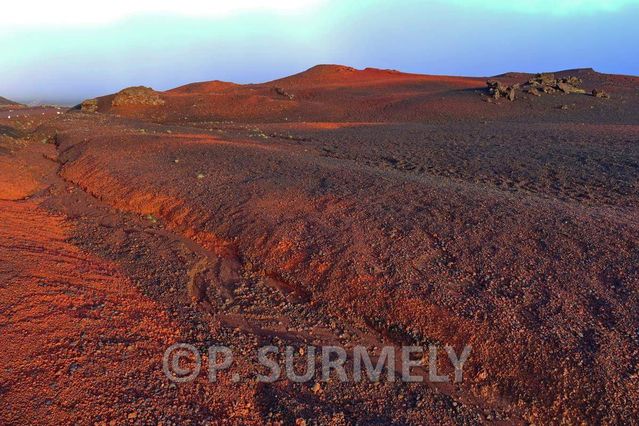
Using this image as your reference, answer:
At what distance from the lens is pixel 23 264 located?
5750 mm

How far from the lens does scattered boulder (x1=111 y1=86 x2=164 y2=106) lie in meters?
29.7

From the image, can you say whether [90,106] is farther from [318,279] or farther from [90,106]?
[318,279]

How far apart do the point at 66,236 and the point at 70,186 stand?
3829mm

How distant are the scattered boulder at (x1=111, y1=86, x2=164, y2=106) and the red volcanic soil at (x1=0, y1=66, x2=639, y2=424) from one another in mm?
18348

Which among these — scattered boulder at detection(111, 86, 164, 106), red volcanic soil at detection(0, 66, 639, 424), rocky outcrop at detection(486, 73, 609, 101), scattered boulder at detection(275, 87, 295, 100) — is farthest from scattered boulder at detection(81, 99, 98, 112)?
rocky outcrop at detection(486, 73, 609, 101)

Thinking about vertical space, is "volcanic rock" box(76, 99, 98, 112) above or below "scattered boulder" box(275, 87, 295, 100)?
below

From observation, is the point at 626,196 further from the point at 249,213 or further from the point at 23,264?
the point at 23,264

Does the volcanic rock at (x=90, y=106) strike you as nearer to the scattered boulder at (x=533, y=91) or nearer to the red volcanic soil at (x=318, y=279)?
the red volcanic soil at (x=318, y=279)

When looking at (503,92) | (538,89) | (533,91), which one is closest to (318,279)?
(503,92)

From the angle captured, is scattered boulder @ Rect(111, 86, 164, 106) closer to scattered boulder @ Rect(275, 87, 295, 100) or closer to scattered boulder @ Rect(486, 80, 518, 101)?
scattered boulder @ Rect(275, 87, 295, 100)

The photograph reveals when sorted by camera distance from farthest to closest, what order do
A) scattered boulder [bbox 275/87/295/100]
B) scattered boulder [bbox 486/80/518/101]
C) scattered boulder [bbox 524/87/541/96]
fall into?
1. scattered boulder [bbox 275/87/295/100]
2. scattered boulder [bbox 524/87/541/96]
3. scattered boulder [bbox 486/80/518/101]

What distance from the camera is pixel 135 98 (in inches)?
1182

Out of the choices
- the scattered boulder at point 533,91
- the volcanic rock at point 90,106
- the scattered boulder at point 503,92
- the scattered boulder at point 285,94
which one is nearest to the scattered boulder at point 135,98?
the volcanic rock at point 90,106

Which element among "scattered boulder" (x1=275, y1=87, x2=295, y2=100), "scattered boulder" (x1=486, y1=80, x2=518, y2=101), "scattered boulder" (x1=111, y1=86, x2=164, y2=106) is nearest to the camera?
"scattered boulder" (x1=486, y1=80, x2=518, y2=101)
